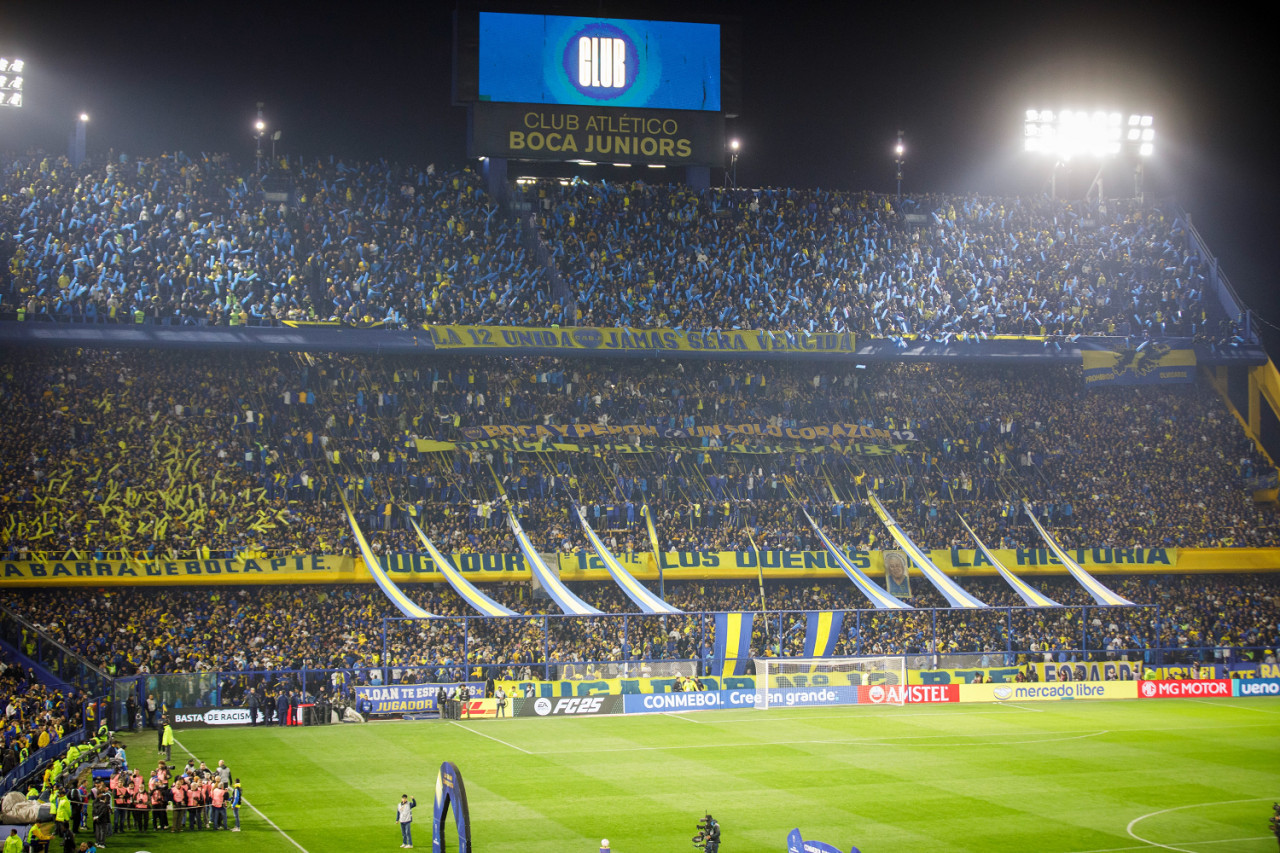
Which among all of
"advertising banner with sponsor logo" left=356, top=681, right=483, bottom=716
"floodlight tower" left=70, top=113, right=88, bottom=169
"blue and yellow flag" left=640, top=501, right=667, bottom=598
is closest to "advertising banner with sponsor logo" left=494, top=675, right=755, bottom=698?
"advertising banner with sponsor logo" left=356, top=681, right=483, bottom=716

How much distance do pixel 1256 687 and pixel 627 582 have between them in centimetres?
2399

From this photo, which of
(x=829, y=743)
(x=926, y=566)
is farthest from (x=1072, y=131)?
(x=829, y=743)

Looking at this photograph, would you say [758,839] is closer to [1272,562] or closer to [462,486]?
[462,486]

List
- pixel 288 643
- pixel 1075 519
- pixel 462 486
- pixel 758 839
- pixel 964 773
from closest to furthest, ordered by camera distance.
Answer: pixel 758 839, pixel 964 773, pixel 288 643, pixel 462 486, pixel 1075 519

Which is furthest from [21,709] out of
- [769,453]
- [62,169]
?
[769,453]

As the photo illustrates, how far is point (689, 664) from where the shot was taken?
44.1 meters

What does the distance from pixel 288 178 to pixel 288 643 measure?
22923 millimetres

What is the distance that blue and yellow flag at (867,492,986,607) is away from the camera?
46562 millimetres

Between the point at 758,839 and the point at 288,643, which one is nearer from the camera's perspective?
the point at 758,839

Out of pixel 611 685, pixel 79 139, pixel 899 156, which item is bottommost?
pixel 611 685

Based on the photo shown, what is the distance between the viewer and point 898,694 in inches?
1752

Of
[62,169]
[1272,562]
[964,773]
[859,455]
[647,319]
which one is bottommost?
[964,773]

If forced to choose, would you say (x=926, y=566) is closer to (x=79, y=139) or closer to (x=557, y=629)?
(x=557, y=629)

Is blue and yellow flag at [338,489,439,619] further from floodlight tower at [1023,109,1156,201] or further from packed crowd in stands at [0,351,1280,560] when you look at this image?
floodlight tower at [1023,109,1156,201]
